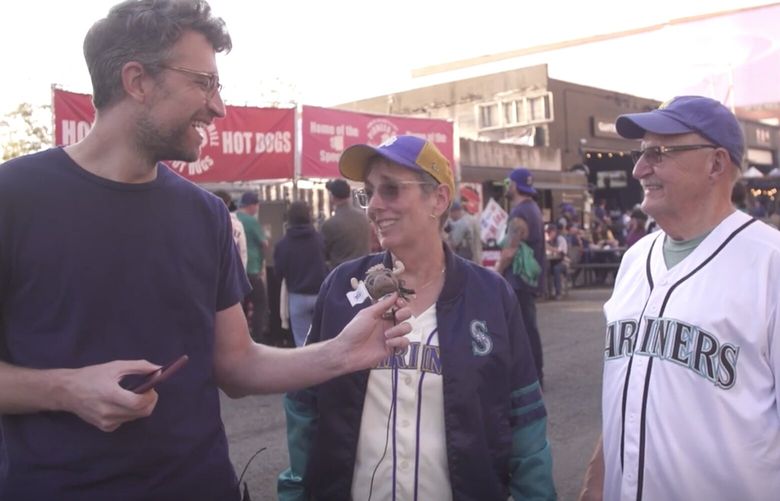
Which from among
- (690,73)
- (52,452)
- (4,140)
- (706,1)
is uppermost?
(4,140)

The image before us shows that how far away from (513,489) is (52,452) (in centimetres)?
143

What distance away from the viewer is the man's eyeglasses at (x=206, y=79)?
2.09 metres

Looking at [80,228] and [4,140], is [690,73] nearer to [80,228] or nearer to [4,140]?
[80,228]

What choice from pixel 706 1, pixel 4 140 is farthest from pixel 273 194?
pixel 4 140

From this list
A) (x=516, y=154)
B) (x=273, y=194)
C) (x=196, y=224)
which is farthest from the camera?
(x=516, y=154)

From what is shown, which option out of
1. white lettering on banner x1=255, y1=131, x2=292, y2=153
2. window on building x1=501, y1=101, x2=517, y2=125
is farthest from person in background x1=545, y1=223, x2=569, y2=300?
window on building x1=501, y1=101, x2=517, y2=125

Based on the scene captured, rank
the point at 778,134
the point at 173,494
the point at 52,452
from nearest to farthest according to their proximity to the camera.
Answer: the point at 52,452
the point at 173,494
the point at 778,134

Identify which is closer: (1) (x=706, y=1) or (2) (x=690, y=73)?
(2) (x=690, y=73)

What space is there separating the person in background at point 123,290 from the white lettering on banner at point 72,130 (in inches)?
310

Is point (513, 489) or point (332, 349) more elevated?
point (332, 349)

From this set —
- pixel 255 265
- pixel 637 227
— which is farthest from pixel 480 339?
pixel 637 227

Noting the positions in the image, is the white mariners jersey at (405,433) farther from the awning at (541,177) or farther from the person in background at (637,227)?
the awning at (541,177)

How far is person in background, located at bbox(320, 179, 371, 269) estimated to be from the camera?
28.1ft

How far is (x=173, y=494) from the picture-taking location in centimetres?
206
